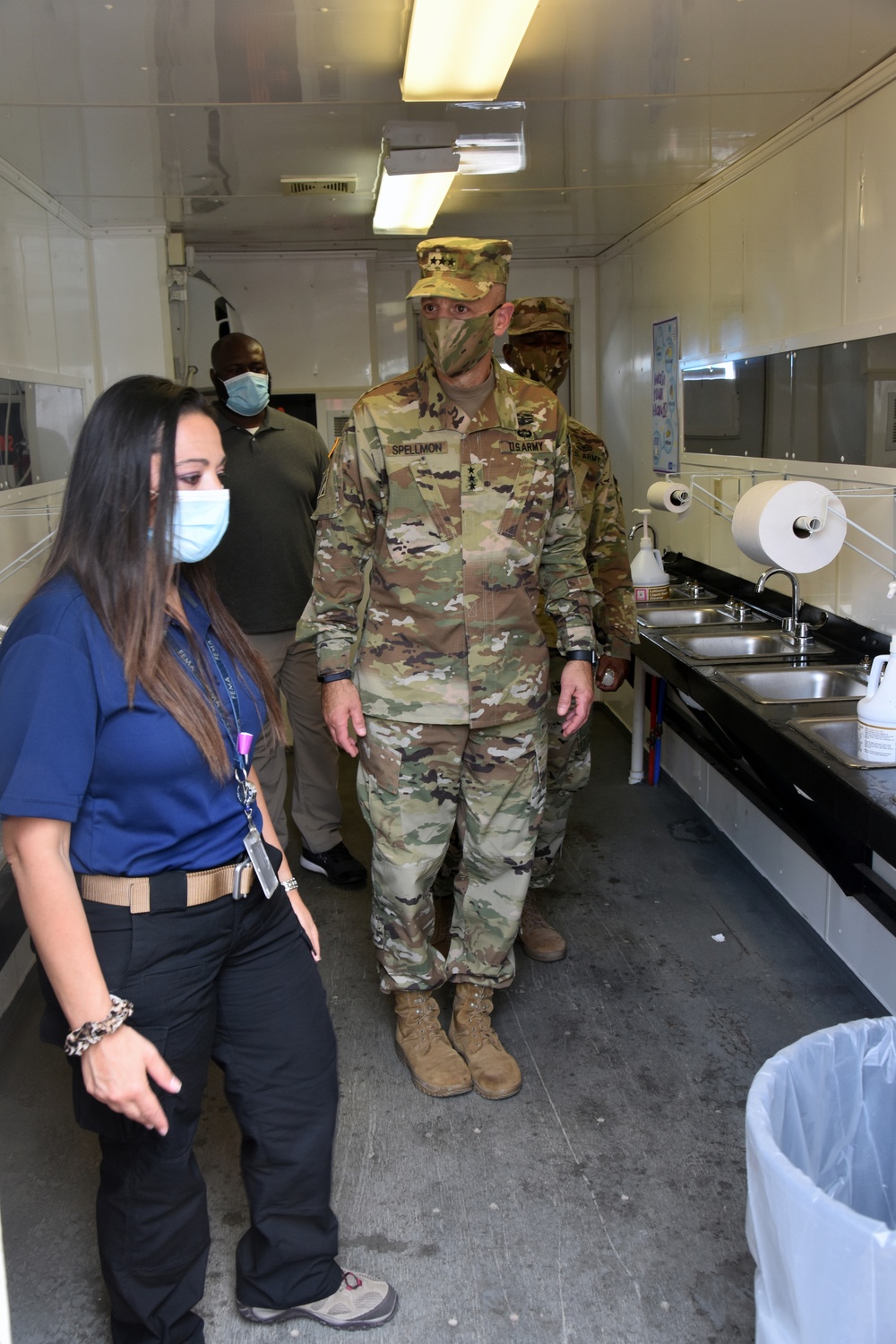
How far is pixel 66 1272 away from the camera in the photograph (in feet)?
6.53

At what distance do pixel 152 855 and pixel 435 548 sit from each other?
1.13m

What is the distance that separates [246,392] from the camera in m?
3.36

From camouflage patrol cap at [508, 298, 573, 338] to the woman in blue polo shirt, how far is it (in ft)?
6.46

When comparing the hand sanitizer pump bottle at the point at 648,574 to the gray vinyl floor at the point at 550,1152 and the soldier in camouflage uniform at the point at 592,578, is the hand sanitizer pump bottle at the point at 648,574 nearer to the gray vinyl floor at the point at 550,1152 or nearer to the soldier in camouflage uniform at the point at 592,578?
the soldier in camouflage uniform at the point at 592,578

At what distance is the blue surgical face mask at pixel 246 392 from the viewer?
11.0 ft

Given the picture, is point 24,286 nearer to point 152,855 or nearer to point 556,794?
point 556,794

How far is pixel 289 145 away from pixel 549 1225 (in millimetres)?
3039

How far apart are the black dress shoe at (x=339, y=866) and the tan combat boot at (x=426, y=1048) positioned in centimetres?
99

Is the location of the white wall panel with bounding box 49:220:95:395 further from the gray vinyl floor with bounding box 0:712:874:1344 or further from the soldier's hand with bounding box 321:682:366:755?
the gray vinyl floor with bounding box 0:712:874:1344

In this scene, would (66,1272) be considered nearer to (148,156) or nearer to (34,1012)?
(34,1012)

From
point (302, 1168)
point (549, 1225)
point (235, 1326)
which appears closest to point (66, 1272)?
point (235, 1326)

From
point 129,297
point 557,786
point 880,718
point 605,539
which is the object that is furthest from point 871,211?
point 129,297

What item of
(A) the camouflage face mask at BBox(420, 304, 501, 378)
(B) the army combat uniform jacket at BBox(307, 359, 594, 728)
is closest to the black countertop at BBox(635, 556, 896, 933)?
(B) the army combat uniform jacket at BBox(307, 359, 594, 728)

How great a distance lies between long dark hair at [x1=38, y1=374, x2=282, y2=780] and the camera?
4.64 ft
